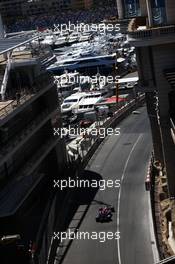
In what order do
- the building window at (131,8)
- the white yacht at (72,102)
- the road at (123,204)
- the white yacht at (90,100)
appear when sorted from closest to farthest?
the road at (123,204)
the building window at (131,8)
the white yacht at (90,100)
the white yacht at (72,102)

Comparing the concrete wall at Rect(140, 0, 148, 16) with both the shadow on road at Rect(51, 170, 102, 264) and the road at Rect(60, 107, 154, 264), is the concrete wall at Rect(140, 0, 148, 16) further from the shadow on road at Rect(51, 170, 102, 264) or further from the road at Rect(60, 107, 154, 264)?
the shadow on road at Rect(51, 170, 102, 264)

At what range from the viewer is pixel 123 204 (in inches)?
1372

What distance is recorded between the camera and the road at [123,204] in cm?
2859

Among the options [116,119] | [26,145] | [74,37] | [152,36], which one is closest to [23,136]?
[26,145]

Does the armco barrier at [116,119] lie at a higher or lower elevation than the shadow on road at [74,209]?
lower

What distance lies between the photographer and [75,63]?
90.1m

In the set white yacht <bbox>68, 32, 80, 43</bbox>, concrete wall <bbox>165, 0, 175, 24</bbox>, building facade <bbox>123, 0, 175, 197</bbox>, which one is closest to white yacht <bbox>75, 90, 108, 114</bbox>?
building facade <bbox>123, 0, 175, 197</bbox>

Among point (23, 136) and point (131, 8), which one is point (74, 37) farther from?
point (23, 136)

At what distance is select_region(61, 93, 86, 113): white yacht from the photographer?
63312mm

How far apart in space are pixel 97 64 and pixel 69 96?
65.2 feet

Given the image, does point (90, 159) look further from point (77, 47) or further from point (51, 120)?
point (77, 47)

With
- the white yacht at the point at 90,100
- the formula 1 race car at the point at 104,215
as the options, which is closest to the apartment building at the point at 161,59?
the formula 1 race car at the point at 104,215

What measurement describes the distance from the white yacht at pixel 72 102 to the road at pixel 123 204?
1147cm

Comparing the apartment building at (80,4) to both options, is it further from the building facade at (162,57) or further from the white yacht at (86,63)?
the building facade at (162,57)
